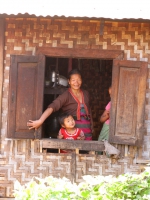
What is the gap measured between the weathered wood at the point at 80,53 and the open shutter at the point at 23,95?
13 centimetres

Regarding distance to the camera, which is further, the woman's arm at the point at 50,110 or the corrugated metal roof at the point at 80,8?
the woman's arm at the point at 50,110

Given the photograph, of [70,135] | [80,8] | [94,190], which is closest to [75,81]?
[70,135]

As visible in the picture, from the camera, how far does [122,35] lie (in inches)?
277

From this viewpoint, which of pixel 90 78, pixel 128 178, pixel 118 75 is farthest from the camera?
pixel 90 78

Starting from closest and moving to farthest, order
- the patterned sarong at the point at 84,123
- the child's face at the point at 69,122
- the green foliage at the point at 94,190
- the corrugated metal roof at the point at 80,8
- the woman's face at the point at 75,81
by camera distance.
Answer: the green foliage at the point at 94,190, the corrugated metal roof at the point at 80,8, the child's face at the point at 69,122, the woman's face at the point at 75,81, the patterned sarong at the point at 84,123

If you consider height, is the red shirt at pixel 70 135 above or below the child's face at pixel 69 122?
below

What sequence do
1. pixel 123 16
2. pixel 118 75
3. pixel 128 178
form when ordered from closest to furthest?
1. pixel 128 178
2. pixel 123 16
3. pixel 118 75

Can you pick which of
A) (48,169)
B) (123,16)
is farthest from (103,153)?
(123,16)

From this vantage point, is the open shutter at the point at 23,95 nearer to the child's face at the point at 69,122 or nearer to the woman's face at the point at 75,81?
the child's face at the point at 69,122

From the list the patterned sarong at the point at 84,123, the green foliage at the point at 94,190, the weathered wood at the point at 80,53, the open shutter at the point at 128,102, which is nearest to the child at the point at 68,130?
the patterned sarong at the point at 84,123

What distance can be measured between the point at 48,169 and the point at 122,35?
6.99 feet

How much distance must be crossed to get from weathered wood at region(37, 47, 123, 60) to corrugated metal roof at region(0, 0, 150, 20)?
0.63 m

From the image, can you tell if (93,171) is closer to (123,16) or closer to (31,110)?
(31,110)

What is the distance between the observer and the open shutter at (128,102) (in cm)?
689
